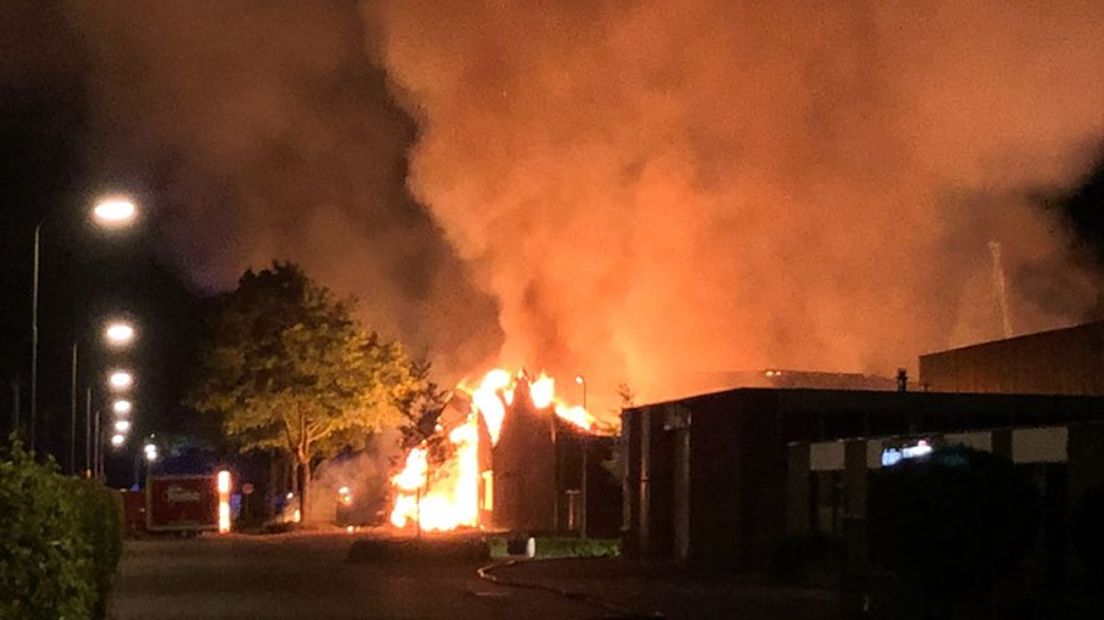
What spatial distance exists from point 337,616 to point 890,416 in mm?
20460

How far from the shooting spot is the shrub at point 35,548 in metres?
12.6

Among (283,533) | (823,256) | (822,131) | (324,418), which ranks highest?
(822,131)

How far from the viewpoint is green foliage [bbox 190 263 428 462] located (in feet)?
259

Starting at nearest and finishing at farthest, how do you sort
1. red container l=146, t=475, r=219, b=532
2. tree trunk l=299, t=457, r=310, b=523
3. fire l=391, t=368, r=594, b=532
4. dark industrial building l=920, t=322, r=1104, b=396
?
dark industrial building l=920, t=322, r=1104, b=396
red container l=146, t=475, r=219, b=532
fire l=391, t=368, r=594, b=532
tree trunk l=299, t=457, r=310, b=523

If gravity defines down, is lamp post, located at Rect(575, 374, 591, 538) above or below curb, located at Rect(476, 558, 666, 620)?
above

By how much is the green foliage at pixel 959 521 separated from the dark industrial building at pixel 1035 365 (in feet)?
102

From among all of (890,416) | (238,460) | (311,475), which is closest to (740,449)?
(890,416)

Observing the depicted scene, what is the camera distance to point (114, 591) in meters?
34.7

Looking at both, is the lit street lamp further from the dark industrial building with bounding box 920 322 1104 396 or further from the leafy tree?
the dark industrial building with bounding box 920 322 1104 396

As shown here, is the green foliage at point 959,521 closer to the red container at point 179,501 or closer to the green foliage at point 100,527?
the green foliage at point 100,527

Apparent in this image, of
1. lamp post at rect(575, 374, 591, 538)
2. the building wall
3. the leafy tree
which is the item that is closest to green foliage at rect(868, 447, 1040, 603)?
lamp post at rect(575, 374, 591, 538)

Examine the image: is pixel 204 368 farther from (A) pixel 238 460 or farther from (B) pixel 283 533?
(A) pixel 238 460

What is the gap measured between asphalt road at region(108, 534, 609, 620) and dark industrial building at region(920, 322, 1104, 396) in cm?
2087

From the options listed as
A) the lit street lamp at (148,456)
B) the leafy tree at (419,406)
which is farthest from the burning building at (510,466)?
the lit street lamp at (148,456)
